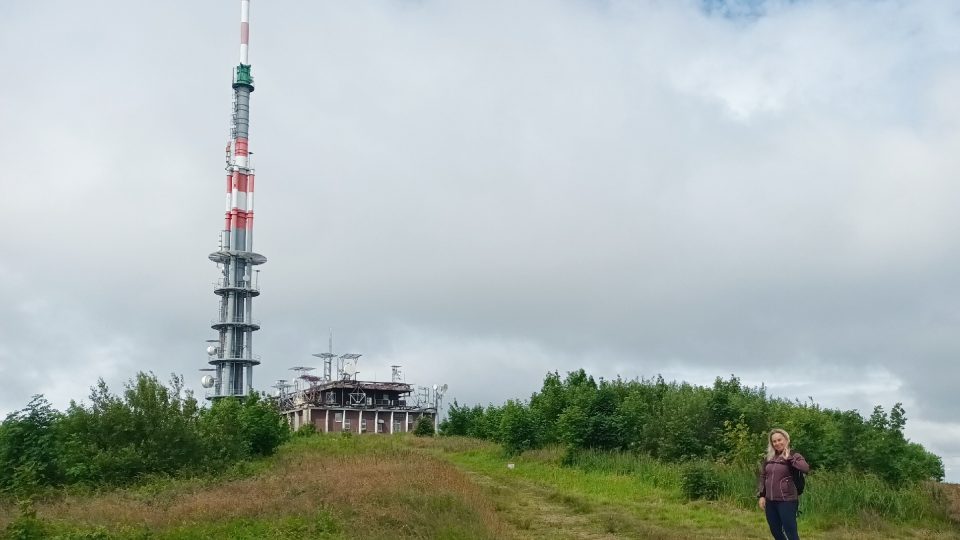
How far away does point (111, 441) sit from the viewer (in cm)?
2425

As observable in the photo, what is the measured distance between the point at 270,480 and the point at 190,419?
655 cm

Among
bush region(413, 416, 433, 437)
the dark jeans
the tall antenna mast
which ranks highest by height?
the tall antenna mast

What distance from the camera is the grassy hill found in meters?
14.4

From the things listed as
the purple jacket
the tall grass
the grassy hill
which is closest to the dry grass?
the grassy hill

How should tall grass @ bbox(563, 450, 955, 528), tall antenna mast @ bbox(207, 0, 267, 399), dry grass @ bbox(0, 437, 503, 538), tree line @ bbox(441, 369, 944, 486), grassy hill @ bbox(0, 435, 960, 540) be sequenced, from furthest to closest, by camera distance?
1. tall antenna mast @ bbox(207, 0, 267, 399)
2. tree line @ bbox(441, 369, 944, 486)
3. tall grass @ bbox(563, 450, 955, 528)
4. dry grass @ bbox(0, 437, 503, 538)
5. grassy hill @ bbox(0, 435, 960, 540)

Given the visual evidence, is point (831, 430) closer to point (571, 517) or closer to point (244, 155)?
point (571, 517)

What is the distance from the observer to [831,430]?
2080 centimetres

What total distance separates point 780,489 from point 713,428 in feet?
52.1

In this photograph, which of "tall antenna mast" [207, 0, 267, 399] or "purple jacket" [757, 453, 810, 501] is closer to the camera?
"purple jacket" [757, 453, 810, 501]

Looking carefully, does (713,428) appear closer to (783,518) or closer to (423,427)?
(783,518)

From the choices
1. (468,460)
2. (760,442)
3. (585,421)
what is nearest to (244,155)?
(468,460)

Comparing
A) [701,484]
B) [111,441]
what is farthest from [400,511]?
[111,441]

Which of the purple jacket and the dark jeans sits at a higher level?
the purple jacket

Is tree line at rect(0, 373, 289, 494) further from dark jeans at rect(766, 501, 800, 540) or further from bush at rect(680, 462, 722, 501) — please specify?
dark jeans at rect(766, 501, 800, 540)
